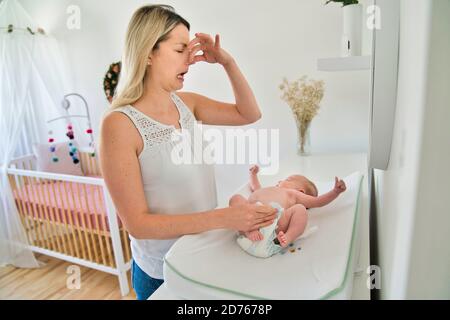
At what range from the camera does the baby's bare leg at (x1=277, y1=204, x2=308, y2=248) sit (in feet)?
1.54

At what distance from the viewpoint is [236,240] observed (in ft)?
1.66

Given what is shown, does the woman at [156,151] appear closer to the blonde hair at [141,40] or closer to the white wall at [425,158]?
the blonde hair at [141,40]

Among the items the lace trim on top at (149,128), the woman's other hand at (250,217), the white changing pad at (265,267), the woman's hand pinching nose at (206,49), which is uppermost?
the woman's hand pinching nose at (206,49)

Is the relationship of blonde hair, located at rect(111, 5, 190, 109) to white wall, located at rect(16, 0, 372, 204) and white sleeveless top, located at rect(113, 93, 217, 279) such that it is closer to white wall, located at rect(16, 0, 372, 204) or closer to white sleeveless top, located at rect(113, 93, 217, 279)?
white sleeveless top, located at rect(113, 93, 217, 279)

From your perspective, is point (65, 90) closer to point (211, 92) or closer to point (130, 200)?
point (211, 92)

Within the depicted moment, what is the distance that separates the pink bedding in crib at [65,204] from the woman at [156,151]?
1.09 m

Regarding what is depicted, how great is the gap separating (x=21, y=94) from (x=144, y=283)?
2.02 meters

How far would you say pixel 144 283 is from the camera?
762 mm

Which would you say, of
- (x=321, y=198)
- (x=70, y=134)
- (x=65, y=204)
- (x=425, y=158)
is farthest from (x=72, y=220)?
(x=425, y=158)

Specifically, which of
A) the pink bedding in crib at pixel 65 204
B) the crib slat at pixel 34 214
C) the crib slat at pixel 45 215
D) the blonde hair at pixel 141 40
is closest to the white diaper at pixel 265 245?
the blonde hair at pixel 141 40

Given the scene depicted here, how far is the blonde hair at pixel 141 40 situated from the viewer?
0.59 metres

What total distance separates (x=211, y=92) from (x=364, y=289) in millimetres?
1001

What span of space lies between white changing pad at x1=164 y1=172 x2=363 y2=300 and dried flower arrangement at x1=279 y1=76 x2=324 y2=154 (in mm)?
572
